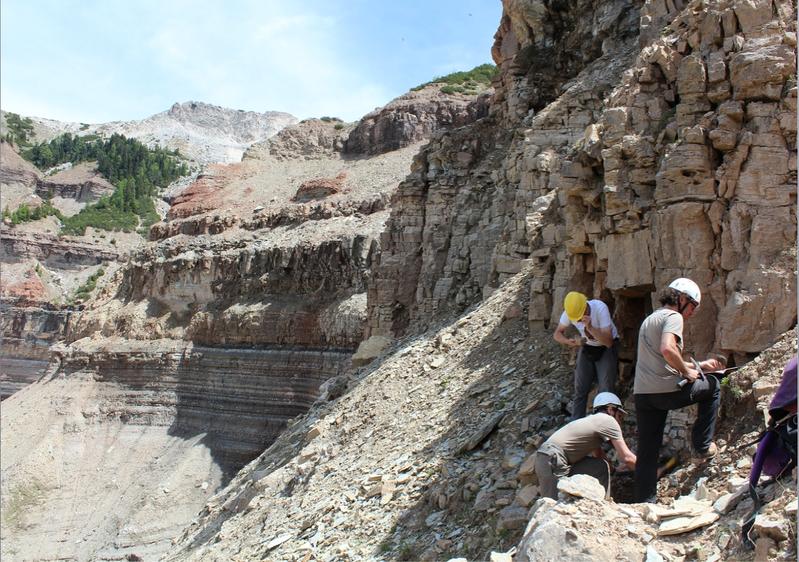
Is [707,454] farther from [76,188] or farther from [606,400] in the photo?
[76,188]

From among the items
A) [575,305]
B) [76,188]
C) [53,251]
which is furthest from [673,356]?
[76,188]

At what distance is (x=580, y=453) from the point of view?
6.50 m

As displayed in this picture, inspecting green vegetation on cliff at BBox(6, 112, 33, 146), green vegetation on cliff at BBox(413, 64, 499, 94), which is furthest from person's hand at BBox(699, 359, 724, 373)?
green vegetation on cliff at BBox(6, 112, 33, 146)

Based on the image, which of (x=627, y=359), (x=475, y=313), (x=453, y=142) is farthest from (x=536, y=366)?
(x=453, y=142)

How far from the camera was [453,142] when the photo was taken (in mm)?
23266

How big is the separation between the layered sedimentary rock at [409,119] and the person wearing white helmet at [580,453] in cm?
5523

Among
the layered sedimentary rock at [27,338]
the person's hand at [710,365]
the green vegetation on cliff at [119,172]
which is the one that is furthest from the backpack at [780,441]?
the green vegetation on cliff at [119,172]

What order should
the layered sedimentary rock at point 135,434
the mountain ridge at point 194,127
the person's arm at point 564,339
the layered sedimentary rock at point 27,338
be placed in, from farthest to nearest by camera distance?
the mountain ridge at point 194,127 < the layered sedimentary rock at point 27,338 < the layered sedimentary rock at point 135,434 < the person's arm at point 564,339

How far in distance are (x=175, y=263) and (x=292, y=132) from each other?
91.1 feet

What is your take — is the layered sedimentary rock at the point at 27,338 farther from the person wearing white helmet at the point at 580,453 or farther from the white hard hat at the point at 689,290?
the white hard hat at the point at 689,290

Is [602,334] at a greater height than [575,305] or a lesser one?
lesser

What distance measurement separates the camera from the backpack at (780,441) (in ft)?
17.2

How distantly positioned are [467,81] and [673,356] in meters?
65.2

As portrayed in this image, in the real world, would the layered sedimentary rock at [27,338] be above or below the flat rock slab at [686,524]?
below
